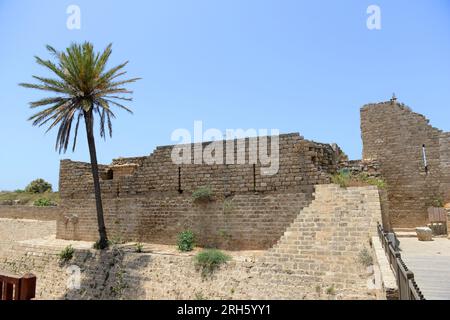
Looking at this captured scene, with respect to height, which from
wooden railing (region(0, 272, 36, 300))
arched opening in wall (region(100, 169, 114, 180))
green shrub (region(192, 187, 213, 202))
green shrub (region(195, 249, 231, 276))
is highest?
arched opening in wall (region(100, 169, 114, 180))

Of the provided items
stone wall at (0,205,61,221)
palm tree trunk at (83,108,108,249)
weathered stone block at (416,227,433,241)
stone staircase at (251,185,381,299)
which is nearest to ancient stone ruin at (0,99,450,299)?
stone staircase at (251,185,381,299)

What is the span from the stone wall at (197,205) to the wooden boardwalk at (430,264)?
3263 millimetres

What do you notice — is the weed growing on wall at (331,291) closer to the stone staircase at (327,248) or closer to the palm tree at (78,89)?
the stone staircase at (327,248)

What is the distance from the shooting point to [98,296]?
1060 centimetres

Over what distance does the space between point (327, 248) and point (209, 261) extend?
3.34 metres

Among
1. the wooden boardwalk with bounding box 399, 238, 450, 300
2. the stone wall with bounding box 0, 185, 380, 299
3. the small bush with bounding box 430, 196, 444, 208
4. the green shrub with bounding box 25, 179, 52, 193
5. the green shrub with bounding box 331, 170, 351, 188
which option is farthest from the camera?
the green shrub with bounding box 25, 179, 52, 193

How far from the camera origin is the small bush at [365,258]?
8018 millimetres

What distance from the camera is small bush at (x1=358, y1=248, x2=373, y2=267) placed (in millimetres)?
8018

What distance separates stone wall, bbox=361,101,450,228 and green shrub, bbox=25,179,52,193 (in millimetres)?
37073

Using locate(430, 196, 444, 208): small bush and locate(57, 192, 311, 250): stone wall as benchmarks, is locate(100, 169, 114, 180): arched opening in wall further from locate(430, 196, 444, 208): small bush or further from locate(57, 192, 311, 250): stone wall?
locate(430, 196, 444, 208): small bush

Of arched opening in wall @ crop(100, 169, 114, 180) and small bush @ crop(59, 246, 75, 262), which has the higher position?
arched opening in wall @ crop(100, 169, 114, 180)

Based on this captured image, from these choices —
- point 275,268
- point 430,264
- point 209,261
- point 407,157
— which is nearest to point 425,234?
point 430,264

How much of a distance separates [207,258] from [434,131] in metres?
11.7
